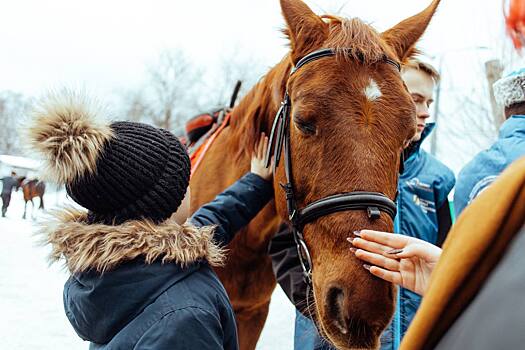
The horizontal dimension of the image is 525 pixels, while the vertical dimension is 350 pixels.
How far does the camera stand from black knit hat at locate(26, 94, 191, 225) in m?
1.58

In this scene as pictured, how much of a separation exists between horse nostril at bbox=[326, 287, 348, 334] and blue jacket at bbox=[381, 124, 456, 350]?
1.04 m

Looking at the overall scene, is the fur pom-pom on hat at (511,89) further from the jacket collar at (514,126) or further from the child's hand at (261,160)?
the child's hand at (261,160)

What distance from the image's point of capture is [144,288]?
5.03ft

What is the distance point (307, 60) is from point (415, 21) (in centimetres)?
66

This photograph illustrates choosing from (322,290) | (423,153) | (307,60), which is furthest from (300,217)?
(423,153)

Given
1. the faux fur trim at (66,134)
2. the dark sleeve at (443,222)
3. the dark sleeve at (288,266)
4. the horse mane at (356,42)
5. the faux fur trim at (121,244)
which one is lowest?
the dark sleeve at (288,266)

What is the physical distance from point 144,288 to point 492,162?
196 cm

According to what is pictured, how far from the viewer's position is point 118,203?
165cm

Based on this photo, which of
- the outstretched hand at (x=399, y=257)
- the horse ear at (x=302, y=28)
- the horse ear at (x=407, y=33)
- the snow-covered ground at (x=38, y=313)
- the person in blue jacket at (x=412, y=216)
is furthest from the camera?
the snow-covered ground at (x=38, y=313)

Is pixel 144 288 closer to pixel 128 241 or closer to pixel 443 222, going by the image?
pixel 128 241

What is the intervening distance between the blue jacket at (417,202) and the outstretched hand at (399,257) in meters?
1.26

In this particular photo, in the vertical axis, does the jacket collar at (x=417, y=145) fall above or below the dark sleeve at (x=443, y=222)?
above

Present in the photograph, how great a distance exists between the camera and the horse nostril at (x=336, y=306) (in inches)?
64.4

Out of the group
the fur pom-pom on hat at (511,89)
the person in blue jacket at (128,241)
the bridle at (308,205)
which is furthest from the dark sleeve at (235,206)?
the fur pom-pom on hat at (511,89)
